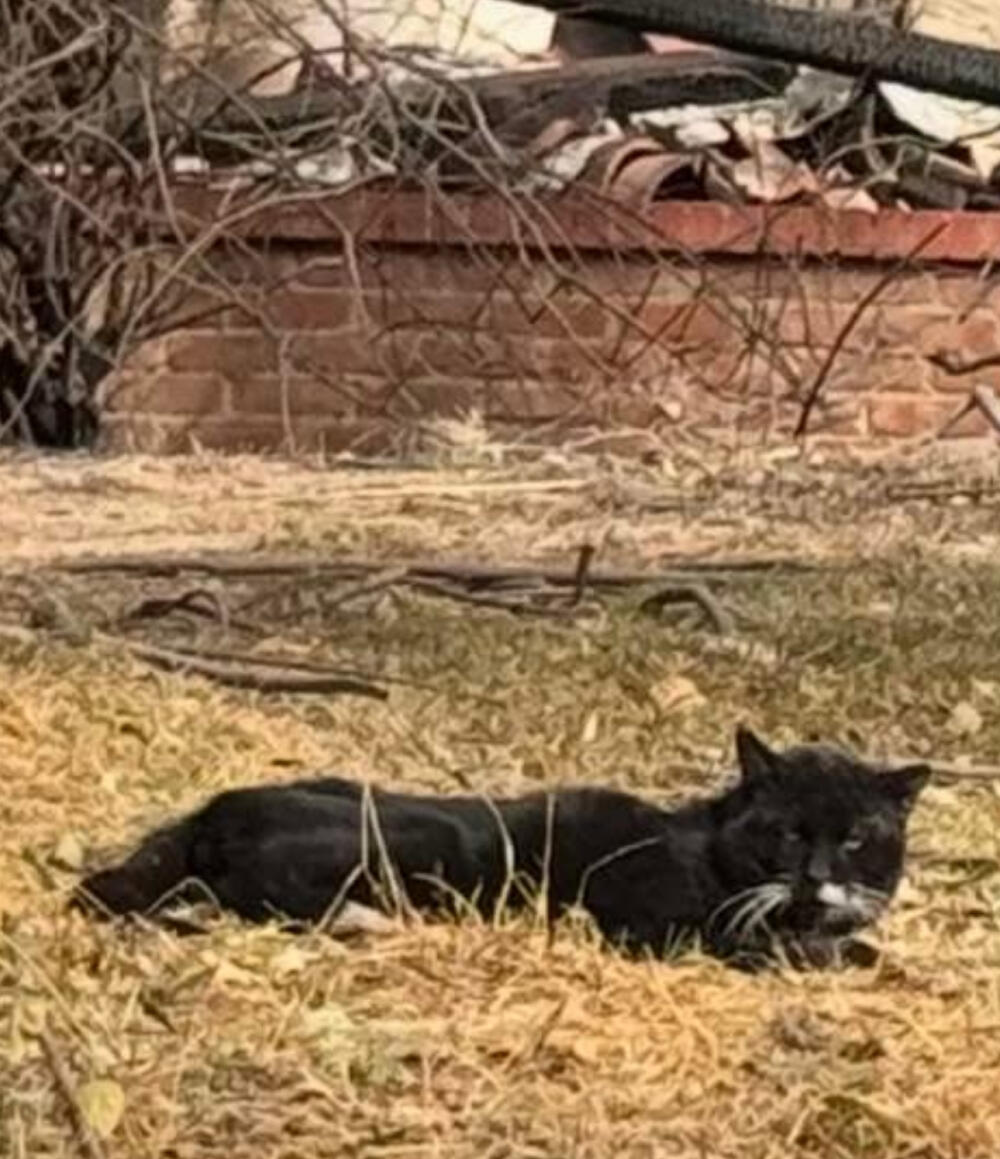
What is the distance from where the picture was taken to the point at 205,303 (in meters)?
12.6

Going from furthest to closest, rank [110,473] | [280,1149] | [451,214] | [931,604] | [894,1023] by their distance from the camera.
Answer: [110,473]
[451,214]
[931,604]
[894,1023]
[280,1149]

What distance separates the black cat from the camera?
4.94 m

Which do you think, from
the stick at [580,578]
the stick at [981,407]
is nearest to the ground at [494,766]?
the stick at [580,578]

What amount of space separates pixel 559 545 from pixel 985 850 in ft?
11.5

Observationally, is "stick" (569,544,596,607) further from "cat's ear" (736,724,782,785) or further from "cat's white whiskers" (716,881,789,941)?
"cat's white whiskers" (716,881,789,941)

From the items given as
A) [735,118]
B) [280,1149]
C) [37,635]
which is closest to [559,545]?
[37,635]

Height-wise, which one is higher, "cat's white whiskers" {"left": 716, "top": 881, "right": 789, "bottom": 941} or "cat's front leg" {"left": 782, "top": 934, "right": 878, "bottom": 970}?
"cat's white whiskers" {"left": 716, "top": 881, "right": 789, "bottom": 941}

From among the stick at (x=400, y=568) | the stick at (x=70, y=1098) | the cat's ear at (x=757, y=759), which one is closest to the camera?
the stick at (x=70, y=1098)

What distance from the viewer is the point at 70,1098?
13.2 feet

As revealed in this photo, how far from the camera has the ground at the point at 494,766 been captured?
4.14 metres

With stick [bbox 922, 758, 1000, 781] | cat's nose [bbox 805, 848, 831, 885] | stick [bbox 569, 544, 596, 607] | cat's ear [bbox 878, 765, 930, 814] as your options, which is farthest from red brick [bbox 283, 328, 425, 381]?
cat's nose [bbox 805, 848, 831, 885]

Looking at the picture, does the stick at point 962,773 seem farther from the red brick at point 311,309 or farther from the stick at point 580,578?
the red brick at point 311,309

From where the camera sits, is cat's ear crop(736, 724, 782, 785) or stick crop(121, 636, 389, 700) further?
stick crop(121, 636, 389, 700)

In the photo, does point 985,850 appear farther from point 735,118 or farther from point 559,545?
point 735,118
